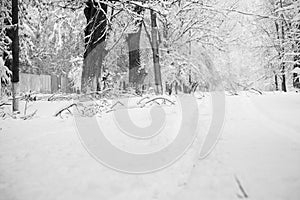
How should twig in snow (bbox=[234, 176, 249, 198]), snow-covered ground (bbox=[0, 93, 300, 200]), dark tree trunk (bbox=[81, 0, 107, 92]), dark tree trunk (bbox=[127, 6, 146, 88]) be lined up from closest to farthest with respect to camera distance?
1. twig in snow (bbox=[234, 176, 249, 198])
2. snow-covered ground (bbox=[0, 93, 300, 200])
3. dark tree trunk (bbox=[81, 0, 107, 92])
4. dark tree trunk (bbox=[127, 6, 146, 88])

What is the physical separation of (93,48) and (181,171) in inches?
271

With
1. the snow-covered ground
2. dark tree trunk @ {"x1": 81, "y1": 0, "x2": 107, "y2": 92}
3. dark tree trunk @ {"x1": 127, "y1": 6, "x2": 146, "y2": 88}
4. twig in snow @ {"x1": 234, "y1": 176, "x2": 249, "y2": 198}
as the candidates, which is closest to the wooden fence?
dark tree trunk @ {"x1": 127, "y1": 6, "x2": 146, "y2": 88}

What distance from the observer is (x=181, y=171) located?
8.08 feet

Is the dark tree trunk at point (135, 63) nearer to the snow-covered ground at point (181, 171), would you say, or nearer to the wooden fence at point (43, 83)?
the snow-covered ground at point (181, 171)

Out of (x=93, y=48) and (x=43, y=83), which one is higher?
(x=43, y=83)

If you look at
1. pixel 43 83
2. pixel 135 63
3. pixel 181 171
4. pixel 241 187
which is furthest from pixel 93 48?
pixel 43 83

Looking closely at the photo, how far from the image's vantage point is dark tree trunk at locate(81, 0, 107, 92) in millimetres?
8078

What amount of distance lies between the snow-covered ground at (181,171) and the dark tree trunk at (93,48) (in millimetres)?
4675

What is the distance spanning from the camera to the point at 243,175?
82.1 inches

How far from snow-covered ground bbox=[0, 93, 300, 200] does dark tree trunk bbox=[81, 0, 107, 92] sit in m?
4.68

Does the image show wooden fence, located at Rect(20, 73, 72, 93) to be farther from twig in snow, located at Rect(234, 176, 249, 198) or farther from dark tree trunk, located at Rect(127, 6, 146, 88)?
twig in snow, located at Rect(234, 176, 249, 198)

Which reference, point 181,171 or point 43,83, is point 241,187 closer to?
point 181,171

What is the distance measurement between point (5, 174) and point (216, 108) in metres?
4.00

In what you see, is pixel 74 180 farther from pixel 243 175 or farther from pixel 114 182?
pixel 243 175
